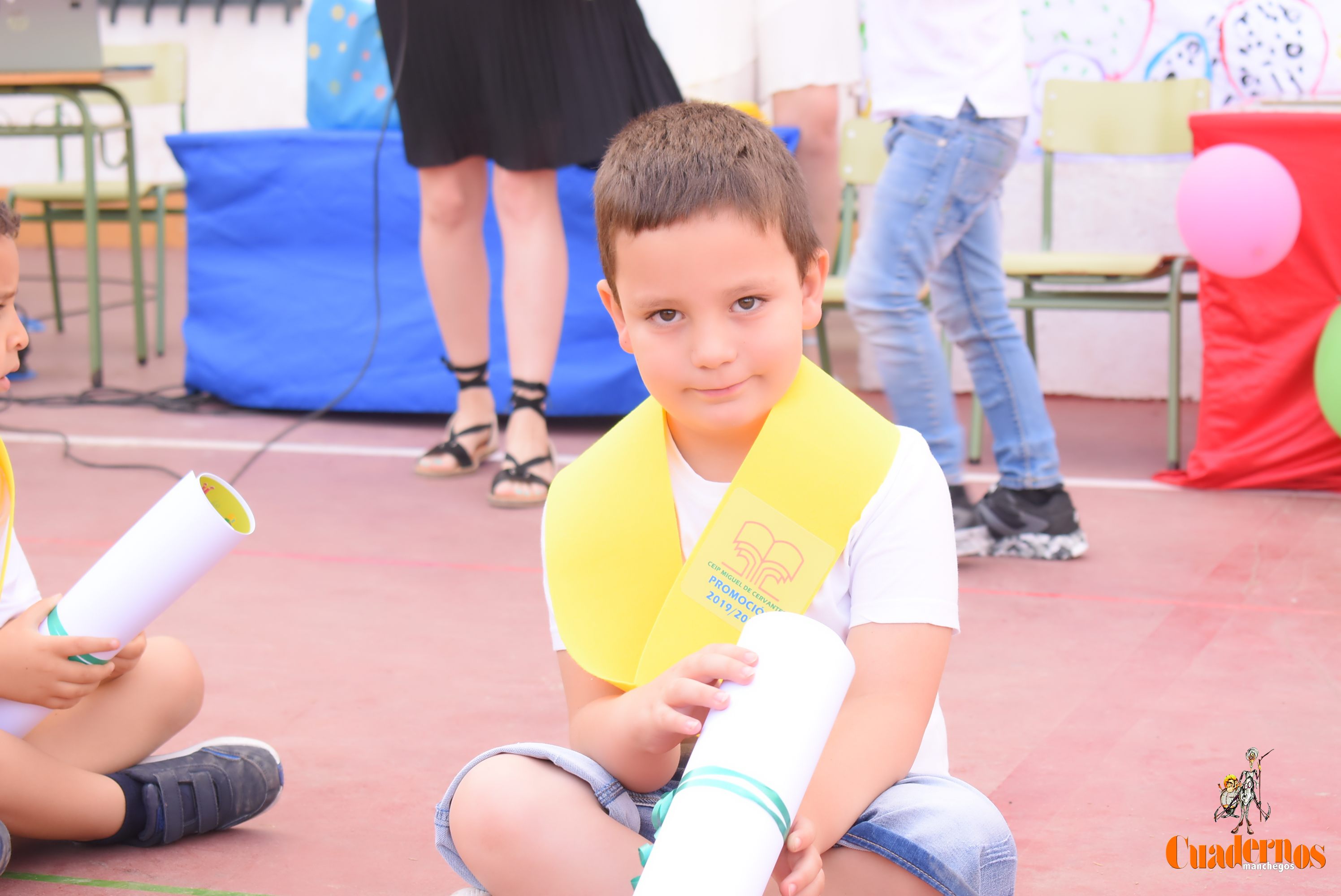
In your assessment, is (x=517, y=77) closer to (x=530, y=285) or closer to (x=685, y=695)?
(x=530, y=285)

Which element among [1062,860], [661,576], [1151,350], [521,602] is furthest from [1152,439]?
[661,576]

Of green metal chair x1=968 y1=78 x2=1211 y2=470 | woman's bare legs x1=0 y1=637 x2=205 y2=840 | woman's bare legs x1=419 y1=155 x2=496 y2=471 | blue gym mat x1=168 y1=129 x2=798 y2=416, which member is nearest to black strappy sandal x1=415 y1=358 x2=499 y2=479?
woman's bare legs x1=419 y1=155 x2=496 y2=471

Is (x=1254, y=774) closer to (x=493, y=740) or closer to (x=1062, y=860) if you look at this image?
(x=1062, y=860)

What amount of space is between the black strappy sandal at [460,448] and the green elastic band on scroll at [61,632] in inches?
71.1

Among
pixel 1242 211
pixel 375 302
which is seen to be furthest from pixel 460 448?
pixel 1242 211

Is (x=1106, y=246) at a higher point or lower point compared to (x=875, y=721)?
higher

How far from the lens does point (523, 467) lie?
106 inches

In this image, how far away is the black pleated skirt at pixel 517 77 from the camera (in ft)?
8.84

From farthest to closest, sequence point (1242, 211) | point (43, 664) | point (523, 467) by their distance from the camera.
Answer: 1. point (523, 467)
2. point (1242, 211)
3. point (43, 664)

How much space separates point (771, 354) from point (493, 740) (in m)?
0.74

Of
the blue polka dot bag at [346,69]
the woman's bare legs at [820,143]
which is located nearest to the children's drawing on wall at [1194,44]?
the woman's bare legs at [820,143]

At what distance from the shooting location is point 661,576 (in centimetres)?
107

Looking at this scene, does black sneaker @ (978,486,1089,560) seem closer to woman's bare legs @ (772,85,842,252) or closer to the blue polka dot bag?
woman's bare legs @ (772,85,842,252)

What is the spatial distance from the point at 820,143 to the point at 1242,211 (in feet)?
4.49
